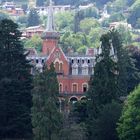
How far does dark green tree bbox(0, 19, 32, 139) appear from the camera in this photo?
62.5m

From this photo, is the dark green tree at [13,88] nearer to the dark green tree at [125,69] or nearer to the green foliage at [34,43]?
the dark green tree at [125,69]

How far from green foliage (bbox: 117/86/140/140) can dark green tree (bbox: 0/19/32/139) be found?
22.2 ft

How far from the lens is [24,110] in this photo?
6272 centimetres

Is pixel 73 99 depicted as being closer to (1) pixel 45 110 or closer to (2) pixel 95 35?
(1) pixel 45 110

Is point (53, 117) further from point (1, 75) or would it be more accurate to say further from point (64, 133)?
point (1, 75)

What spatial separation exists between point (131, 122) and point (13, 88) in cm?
901

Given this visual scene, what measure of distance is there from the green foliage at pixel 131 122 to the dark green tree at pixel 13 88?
266 inches

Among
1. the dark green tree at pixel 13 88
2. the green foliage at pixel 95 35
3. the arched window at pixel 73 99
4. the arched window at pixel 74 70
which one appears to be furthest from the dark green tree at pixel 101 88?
the green foliage at pixel 95 35

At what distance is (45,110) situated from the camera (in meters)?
56.5

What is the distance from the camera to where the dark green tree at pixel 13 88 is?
62.5 metres

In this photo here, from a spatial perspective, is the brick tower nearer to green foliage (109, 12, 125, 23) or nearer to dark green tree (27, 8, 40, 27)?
dark green tree (27, 8, 40, 27)

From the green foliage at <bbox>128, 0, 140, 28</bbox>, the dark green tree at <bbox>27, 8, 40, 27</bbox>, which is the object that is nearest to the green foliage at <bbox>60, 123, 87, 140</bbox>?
the dark green tree at <bbox>27, 8, 40, 27</bbox>

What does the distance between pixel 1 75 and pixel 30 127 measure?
135 inches

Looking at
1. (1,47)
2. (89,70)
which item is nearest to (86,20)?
(89,70)
